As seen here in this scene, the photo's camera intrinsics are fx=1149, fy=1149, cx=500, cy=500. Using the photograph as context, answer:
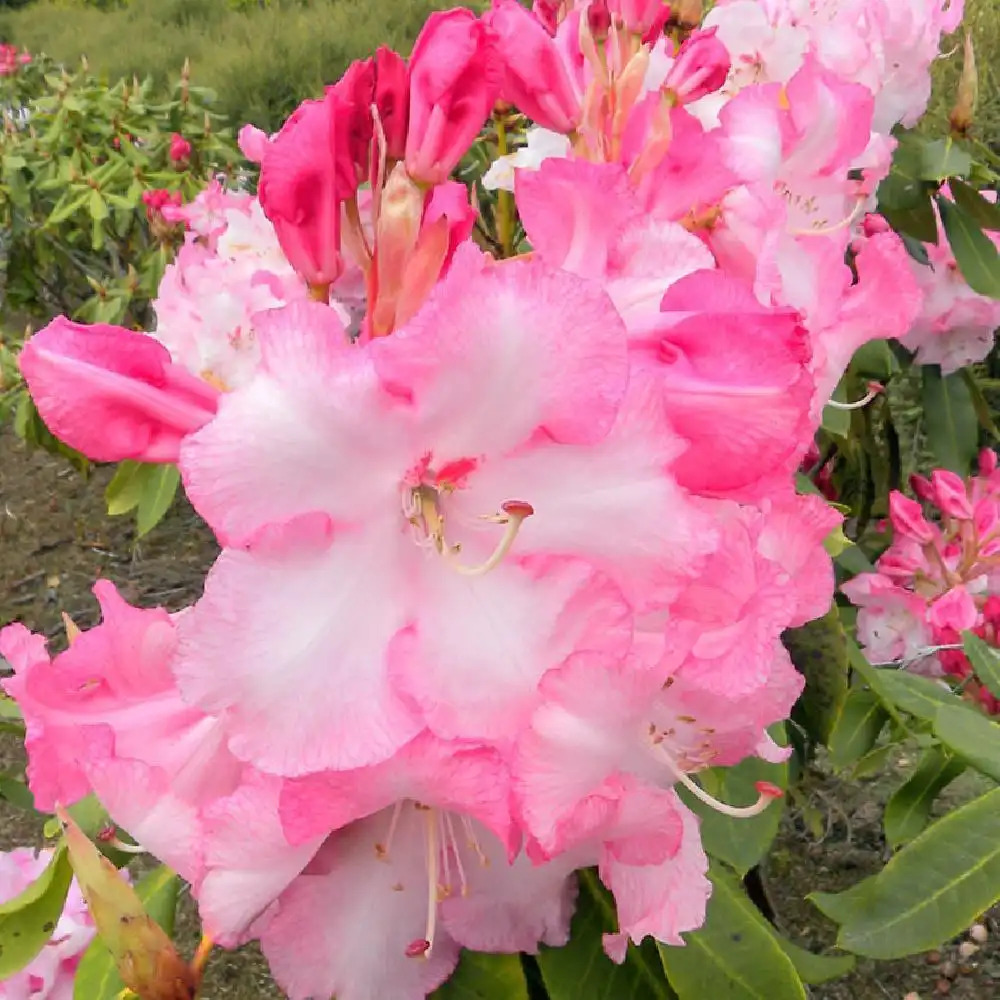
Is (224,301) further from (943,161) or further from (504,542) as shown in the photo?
(943,161)

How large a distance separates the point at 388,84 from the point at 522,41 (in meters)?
0.16

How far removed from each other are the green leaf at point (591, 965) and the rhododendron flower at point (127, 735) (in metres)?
0.25

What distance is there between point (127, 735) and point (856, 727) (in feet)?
2.85

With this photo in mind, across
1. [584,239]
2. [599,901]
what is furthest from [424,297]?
[599,901]

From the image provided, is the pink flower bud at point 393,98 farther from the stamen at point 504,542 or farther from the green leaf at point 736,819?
the green leaf at point 736,819

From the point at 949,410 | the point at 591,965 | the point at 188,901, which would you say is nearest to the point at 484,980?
the point at 591,965

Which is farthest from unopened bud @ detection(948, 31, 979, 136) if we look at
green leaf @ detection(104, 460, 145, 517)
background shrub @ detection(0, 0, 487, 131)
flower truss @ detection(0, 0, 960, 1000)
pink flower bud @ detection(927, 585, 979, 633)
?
background shrub @ detection(0, 0, 487, 131)

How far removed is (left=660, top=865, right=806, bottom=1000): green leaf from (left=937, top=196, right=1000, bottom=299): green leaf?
107 centimetres

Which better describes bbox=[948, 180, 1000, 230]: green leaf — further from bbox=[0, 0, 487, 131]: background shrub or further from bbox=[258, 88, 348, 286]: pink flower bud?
bbox=[0, 0, 487, 131]: background shrub

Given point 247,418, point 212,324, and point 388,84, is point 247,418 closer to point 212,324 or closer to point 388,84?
point 388,84

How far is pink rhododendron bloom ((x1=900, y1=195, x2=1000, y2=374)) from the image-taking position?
5.33 feet

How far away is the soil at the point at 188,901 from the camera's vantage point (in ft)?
6.68

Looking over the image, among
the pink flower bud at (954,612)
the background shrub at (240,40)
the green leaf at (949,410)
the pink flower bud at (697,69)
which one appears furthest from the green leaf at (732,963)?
the background shrub at (240,40)

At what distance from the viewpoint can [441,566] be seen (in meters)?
0.46
